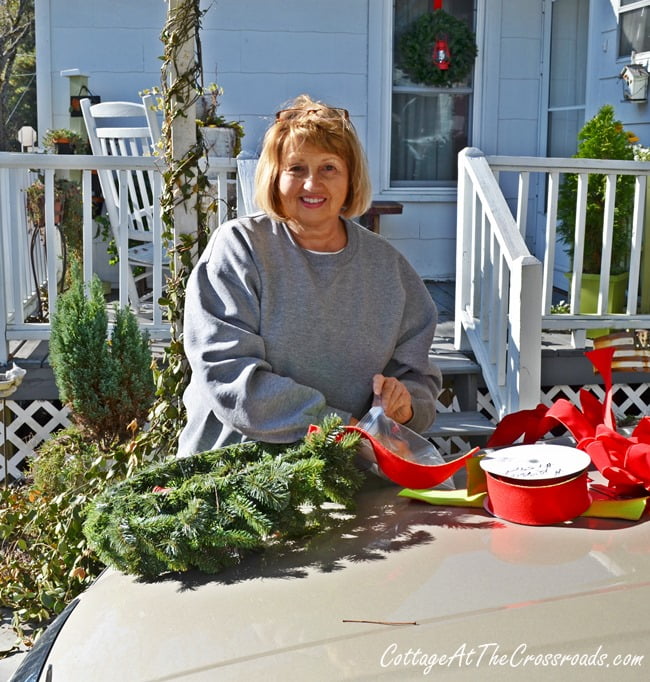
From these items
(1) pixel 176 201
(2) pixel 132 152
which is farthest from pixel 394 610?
(2) pixel 132 152

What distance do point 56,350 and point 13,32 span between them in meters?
13.4

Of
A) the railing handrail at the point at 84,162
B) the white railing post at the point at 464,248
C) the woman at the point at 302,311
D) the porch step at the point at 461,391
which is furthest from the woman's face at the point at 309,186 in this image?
the white railing post at the point at 464,248

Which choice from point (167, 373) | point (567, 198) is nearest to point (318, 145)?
point (167, 373)

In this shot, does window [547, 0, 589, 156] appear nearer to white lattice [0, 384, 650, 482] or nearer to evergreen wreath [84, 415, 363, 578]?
white lattice [0, 384, 650, 482]

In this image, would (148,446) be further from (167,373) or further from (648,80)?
(648,80)

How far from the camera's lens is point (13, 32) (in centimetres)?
1573

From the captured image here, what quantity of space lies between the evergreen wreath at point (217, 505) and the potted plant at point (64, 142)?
5302mm

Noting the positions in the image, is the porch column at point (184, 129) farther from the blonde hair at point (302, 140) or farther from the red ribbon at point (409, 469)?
the red ribbon at point (409, 469)

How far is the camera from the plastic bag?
6.48 feet

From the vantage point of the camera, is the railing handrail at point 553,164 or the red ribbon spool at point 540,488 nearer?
the red ribbon spool at point 540,488

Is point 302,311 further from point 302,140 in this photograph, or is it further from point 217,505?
point 217,505

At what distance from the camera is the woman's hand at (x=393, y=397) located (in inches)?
86.4

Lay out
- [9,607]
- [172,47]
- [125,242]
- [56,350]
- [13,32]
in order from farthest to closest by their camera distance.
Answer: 1. [13,32]
2. [125,242]
3. [56,350]
4. [9,607]
5. [172,47]

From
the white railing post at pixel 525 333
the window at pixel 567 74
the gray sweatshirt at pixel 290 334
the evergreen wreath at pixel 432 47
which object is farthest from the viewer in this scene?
the window at pixel 567 74
